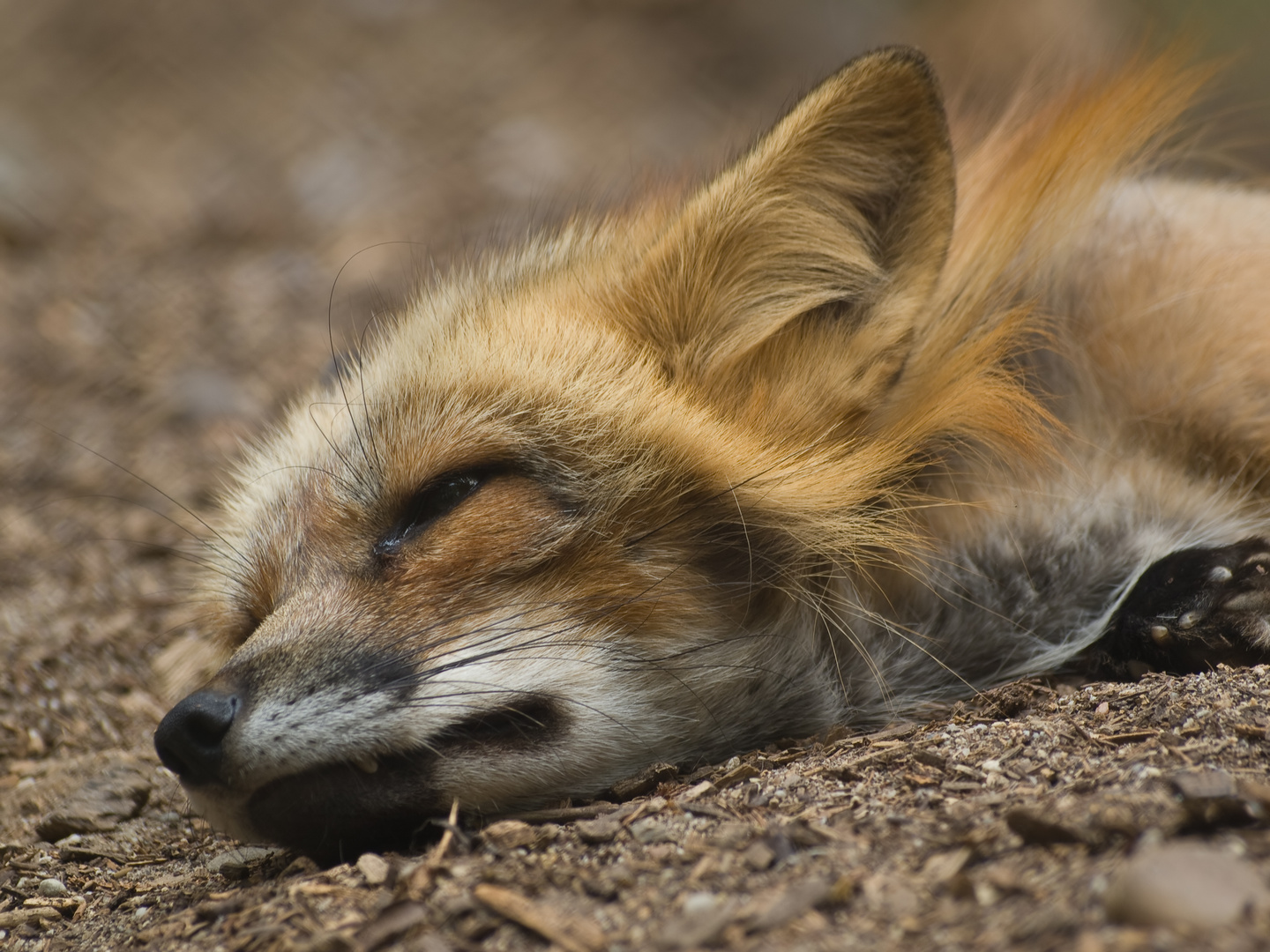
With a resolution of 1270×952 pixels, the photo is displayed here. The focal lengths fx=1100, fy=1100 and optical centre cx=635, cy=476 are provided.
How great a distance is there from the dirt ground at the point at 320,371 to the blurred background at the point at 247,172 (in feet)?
0.09

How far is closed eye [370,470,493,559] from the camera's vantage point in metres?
2.92

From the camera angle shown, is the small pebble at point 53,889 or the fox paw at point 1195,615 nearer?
the fox paw at point 1195,615

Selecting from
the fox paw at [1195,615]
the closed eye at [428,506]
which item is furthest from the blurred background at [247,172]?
the fox paw at [1195,615]

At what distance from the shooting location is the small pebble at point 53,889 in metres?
3.02

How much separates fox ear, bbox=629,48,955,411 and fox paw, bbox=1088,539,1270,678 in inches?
38.2

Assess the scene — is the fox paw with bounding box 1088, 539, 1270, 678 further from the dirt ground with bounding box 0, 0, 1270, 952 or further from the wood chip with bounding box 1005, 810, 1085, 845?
the wood chip with bounding box 1005, 810, 1085, 845

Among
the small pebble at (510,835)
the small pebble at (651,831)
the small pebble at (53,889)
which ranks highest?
the small pebble at (510,835)

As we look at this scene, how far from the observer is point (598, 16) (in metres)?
10.3

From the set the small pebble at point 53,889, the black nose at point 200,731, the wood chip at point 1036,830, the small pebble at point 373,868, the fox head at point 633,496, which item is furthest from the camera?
the small pebble at point 53,889

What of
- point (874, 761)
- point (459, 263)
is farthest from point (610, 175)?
point (874, 761)

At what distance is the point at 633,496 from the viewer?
113 inches

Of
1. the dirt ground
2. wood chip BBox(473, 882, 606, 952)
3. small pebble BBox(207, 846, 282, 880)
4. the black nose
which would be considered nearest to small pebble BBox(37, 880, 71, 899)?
the dirt ground

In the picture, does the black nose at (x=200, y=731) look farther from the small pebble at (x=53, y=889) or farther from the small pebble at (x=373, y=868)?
the small pebble at (x=53, y=889)

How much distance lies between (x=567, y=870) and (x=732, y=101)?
8.63 metres
